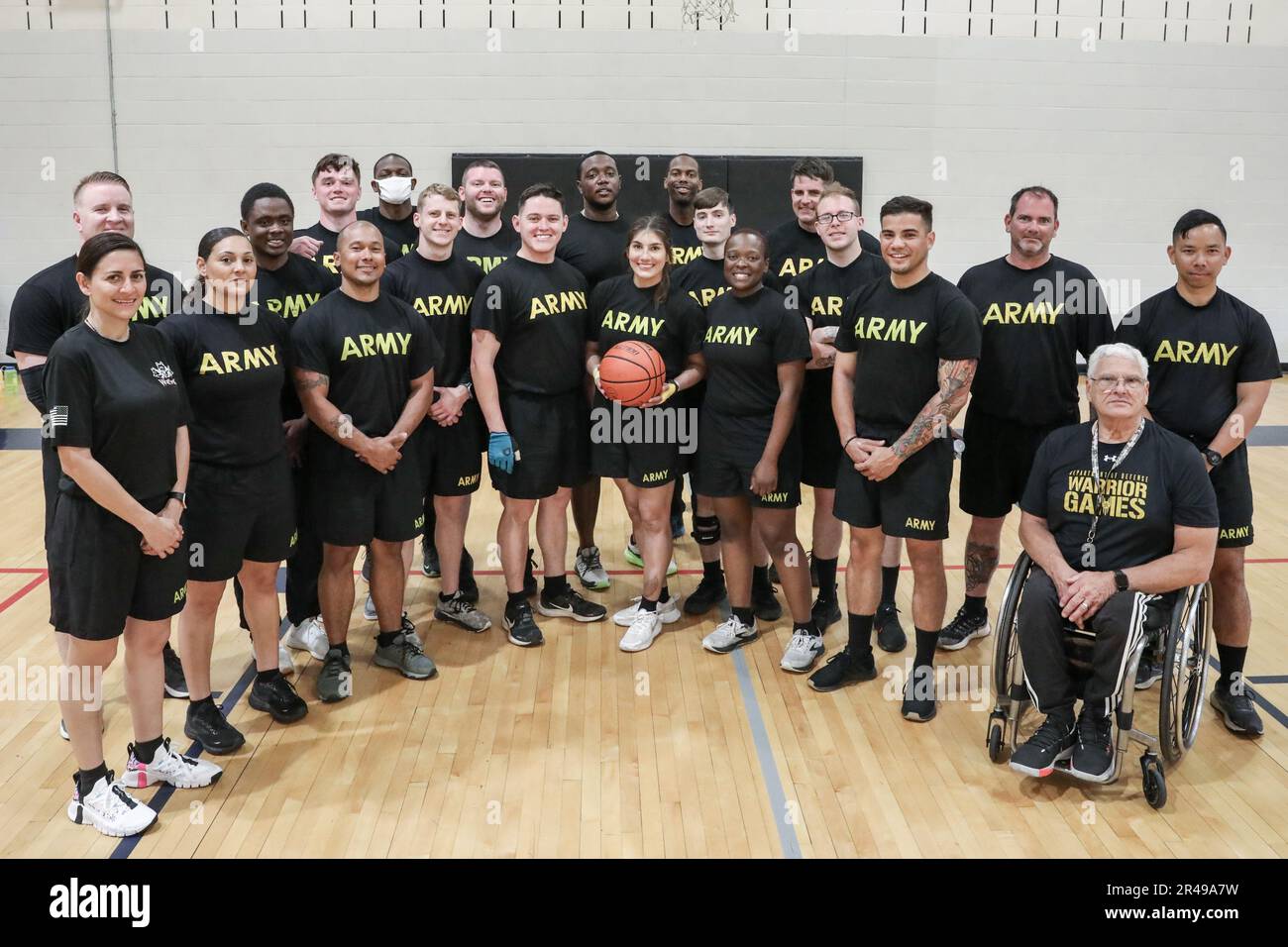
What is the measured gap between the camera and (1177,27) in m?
11.5

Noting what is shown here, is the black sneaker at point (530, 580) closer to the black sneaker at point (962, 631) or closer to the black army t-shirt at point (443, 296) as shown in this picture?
the black army t-shirt at point (443, 296)

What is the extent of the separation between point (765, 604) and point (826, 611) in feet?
0.96

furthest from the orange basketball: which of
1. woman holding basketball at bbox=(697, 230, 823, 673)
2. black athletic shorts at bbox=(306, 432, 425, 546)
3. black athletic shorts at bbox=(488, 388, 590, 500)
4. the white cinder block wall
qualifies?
the white cinder block wall

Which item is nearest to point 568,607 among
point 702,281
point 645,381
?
point 645,381

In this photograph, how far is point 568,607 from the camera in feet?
18.2

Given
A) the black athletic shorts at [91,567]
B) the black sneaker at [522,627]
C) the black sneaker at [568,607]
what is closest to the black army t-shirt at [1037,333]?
the black sneaker at [568,607]

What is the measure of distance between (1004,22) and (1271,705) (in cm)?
882

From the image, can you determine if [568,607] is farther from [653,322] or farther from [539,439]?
[653,322]

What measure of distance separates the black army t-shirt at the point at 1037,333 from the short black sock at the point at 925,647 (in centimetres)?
96

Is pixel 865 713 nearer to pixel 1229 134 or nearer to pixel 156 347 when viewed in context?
pixel 156 347

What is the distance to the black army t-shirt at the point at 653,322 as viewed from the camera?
16.4 feet

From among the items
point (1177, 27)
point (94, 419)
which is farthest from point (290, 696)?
point (1177, 27)

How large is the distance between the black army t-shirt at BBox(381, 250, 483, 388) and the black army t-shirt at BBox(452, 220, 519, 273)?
0.67 feet

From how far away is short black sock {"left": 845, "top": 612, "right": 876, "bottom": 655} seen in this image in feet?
15.4
